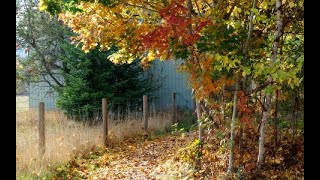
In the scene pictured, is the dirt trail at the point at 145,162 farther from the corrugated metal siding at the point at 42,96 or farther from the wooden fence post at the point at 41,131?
the corrugated metal siding at the point at 42,96

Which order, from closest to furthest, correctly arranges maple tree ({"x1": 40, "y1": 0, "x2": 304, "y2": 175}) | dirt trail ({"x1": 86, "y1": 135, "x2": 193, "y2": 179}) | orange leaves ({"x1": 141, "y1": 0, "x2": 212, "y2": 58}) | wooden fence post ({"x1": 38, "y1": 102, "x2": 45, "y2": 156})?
maple tree ({"x1": 40, "y1": 0, "x2": 304, "y2": 175}) → orange leaves ({"x1": 141, "y1": 0, "x2": 212, "y2": 58}) → dirt trail ({"x1": 86, "y1": 135, "x2": 193, "y2": 179}) → wooden fence post ({"x1": 38, "y1": 102, "x2": 45, "y2": 156})

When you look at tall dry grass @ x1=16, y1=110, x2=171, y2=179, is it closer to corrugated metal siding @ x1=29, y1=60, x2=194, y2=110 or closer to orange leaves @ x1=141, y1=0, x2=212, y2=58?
orange leaves @ x1=141, y1=0, x2=212, y2=58

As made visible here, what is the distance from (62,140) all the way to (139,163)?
6.07 feet

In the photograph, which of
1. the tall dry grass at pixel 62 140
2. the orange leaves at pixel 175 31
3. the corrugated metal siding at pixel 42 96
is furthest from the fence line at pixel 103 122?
the corrugated metal siding at pixel 42 96

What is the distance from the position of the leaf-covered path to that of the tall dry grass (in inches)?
16.8

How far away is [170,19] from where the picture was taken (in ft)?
17.7

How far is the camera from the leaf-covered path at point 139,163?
680cm

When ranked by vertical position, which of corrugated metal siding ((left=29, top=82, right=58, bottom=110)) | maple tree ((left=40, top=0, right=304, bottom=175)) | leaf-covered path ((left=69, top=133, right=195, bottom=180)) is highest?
maple tree ((left=40, top=0, right=304, bottom=175))

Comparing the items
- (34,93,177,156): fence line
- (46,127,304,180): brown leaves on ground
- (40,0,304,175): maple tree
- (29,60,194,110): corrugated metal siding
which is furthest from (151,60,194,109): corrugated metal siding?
(40,0,304,175): maple tree

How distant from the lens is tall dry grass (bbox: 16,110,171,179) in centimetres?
666

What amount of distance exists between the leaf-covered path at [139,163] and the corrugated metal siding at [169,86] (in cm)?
645

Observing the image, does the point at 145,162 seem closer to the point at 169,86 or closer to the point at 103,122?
the point at 103,122

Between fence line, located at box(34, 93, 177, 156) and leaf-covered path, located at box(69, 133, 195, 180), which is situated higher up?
fence line, located at box(34, 93, 177, 156)
